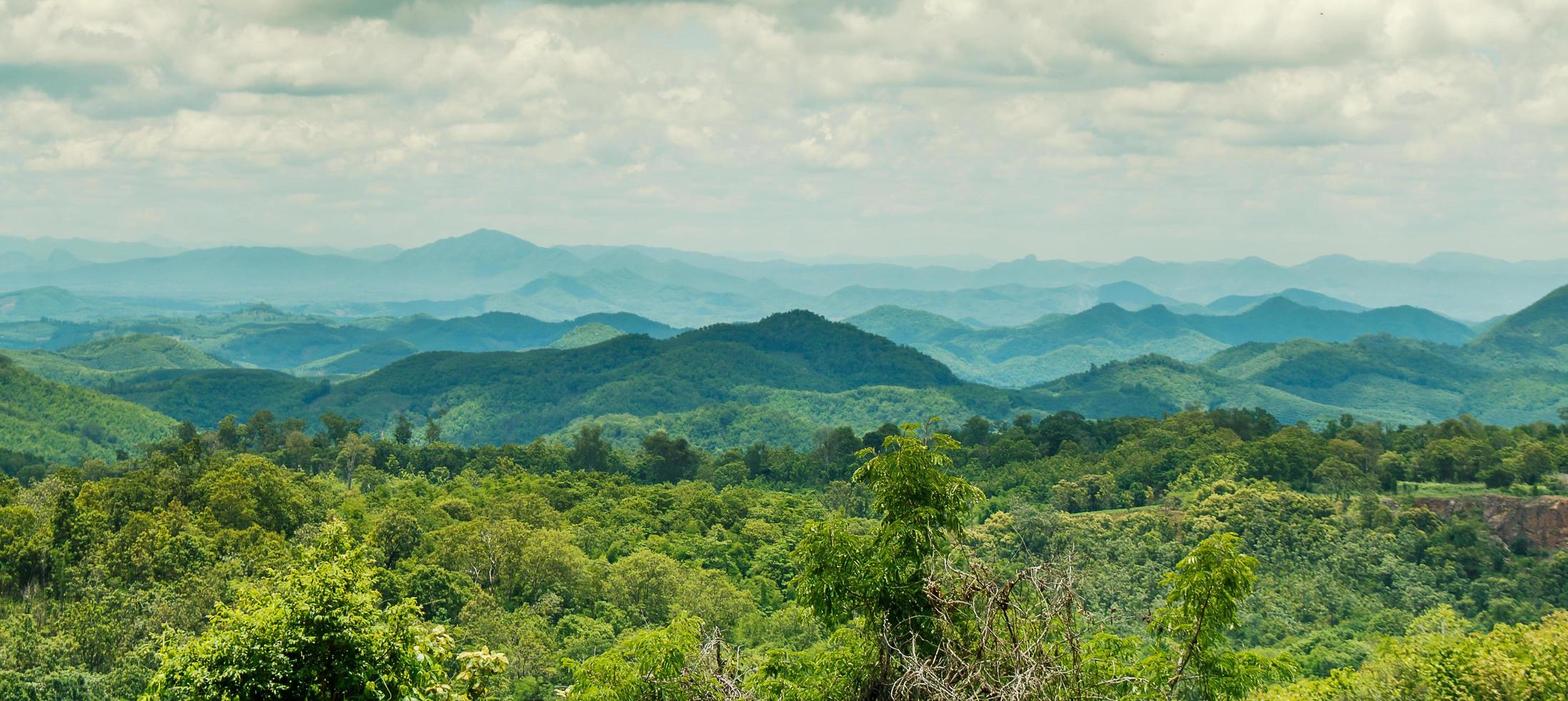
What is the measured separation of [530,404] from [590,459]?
318 ft

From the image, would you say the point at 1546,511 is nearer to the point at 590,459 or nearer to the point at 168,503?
the point at 590,459

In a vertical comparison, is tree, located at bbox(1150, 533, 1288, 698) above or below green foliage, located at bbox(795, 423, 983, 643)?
below

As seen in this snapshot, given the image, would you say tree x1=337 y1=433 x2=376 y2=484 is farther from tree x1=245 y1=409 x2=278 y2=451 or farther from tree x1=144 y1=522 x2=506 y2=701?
tree x1=144 y1=522 x2=506 y2=701

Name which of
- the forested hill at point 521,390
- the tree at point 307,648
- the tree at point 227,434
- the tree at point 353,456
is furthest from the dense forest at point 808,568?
the forested hill at point 521,390

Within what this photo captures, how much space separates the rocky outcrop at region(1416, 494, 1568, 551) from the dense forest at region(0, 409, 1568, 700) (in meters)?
0.31

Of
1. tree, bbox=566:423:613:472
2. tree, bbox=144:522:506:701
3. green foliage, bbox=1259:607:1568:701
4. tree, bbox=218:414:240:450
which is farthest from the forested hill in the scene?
tree, bbox=144:522:506:701

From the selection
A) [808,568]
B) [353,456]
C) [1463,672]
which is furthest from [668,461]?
[808,568]

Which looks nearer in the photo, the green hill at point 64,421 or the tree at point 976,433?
the tree at point 976,433

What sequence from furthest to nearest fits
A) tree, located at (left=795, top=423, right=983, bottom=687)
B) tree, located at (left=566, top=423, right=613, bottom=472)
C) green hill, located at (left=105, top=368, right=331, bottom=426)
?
1. green hill, located at (left=105, top=368, right=331, bottom=426)
2. tree, located at (left=566, top=423, right=613, bottom=472)
3. tree, located at (left=795, top=423, right=983, bottom=687)

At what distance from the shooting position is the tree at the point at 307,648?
34.1ft

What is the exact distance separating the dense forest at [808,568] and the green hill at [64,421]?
38.1 meters

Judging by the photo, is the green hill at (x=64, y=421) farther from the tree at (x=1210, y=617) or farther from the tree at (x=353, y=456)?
the tree at (x=1210, y=617)

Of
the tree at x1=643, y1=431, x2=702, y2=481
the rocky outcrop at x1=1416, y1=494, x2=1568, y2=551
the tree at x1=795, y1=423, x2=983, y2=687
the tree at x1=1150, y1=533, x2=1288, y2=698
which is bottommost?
the tree at x1=643, y1=431, x2=702, y2=481

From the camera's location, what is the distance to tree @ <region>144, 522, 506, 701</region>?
409 inches
